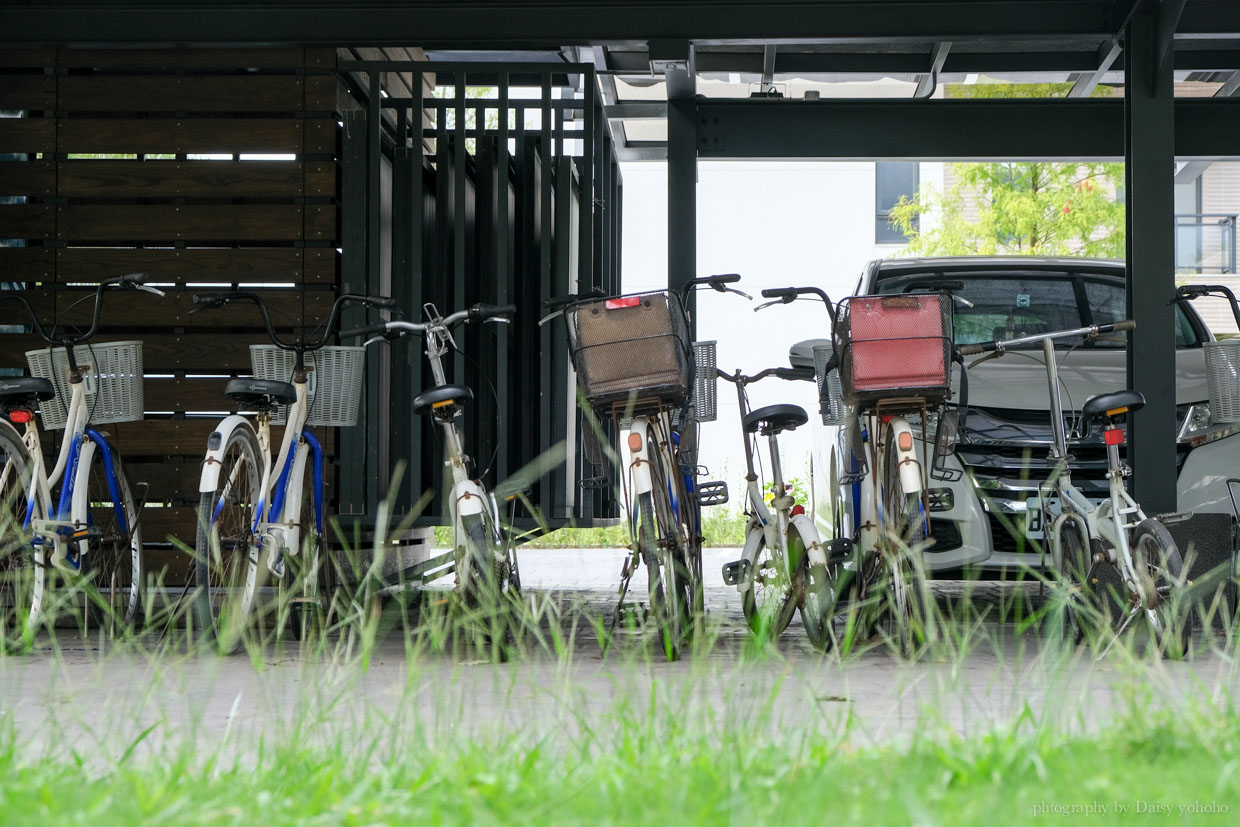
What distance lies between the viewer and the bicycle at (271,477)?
4699mm

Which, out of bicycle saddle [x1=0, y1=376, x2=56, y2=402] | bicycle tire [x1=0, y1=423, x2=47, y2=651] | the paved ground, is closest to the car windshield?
the paved ground

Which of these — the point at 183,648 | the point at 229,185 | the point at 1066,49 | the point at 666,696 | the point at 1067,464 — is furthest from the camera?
the point at 1066,49

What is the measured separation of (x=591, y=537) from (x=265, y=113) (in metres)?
7.62

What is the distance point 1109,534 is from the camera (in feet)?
15.8

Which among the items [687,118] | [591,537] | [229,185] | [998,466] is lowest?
[591,537]

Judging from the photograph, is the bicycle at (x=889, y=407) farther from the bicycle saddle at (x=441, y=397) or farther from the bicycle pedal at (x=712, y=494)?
the bicycle saddle at (x=441, y=397)

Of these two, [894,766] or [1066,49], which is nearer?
[894,766]

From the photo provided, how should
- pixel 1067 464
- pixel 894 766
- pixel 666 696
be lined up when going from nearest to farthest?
pixel 894 766, pixel 666 696, pixel 1067 464

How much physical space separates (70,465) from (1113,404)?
416 centimetres

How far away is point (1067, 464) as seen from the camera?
546 centimetres

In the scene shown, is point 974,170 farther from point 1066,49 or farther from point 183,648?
point 183,648

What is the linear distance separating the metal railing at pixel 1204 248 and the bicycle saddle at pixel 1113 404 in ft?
47.3

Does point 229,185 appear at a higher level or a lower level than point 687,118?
lower

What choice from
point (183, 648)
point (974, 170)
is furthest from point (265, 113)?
point (974, 170)
